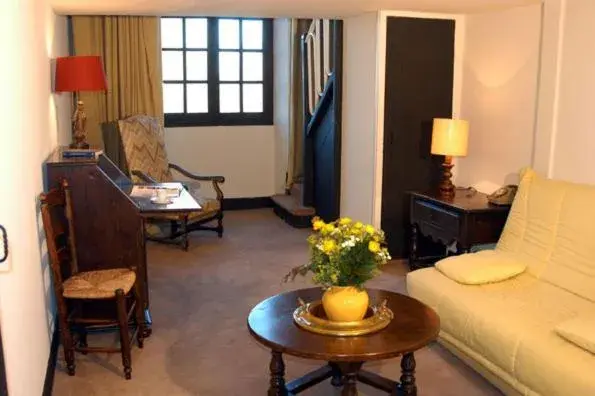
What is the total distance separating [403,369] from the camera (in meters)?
2.92

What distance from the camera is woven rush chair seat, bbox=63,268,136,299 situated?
10.8ft

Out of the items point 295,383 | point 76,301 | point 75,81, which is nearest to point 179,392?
point 295,383

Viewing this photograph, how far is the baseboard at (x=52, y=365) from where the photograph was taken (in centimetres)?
312

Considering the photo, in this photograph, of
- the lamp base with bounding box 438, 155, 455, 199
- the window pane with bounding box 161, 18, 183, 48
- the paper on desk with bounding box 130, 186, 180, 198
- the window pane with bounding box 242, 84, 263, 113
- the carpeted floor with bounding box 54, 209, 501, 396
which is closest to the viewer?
the carpeted floor with bounding box 54, 209, 501, 396

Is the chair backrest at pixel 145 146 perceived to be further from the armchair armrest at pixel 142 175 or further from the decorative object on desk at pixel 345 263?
the decorative object on desk at pixel 345 263

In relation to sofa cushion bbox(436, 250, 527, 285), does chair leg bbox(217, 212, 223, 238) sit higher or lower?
lower

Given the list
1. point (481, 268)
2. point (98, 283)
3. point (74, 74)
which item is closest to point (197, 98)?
point (74, 74)

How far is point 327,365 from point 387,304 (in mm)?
477

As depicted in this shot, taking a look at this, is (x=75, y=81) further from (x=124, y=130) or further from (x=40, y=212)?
(x=124, y=130)

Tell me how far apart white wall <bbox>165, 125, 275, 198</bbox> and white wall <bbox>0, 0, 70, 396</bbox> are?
3226 mm

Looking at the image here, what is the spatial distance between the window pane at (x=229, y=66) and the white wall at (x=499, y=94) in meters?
2.91

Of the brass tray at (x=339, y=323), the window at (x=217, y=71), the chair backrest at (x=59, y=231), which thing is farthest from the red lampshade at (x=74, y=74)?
the window at (x=217, y=71)

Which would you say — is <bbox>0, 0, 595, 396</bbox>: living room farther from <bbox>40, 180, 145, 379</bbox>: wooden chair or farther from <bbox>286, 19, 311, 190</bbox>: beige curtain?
<bbox>286, 19, 311, 190</bbox>: beige curtain

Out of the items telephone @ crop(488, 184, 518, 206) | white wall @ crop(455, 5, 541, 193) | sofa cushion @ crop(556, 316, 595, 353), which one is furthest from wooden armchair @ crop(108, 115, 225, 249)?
sofa cushion @ crop(556, 316, 595, 353)
